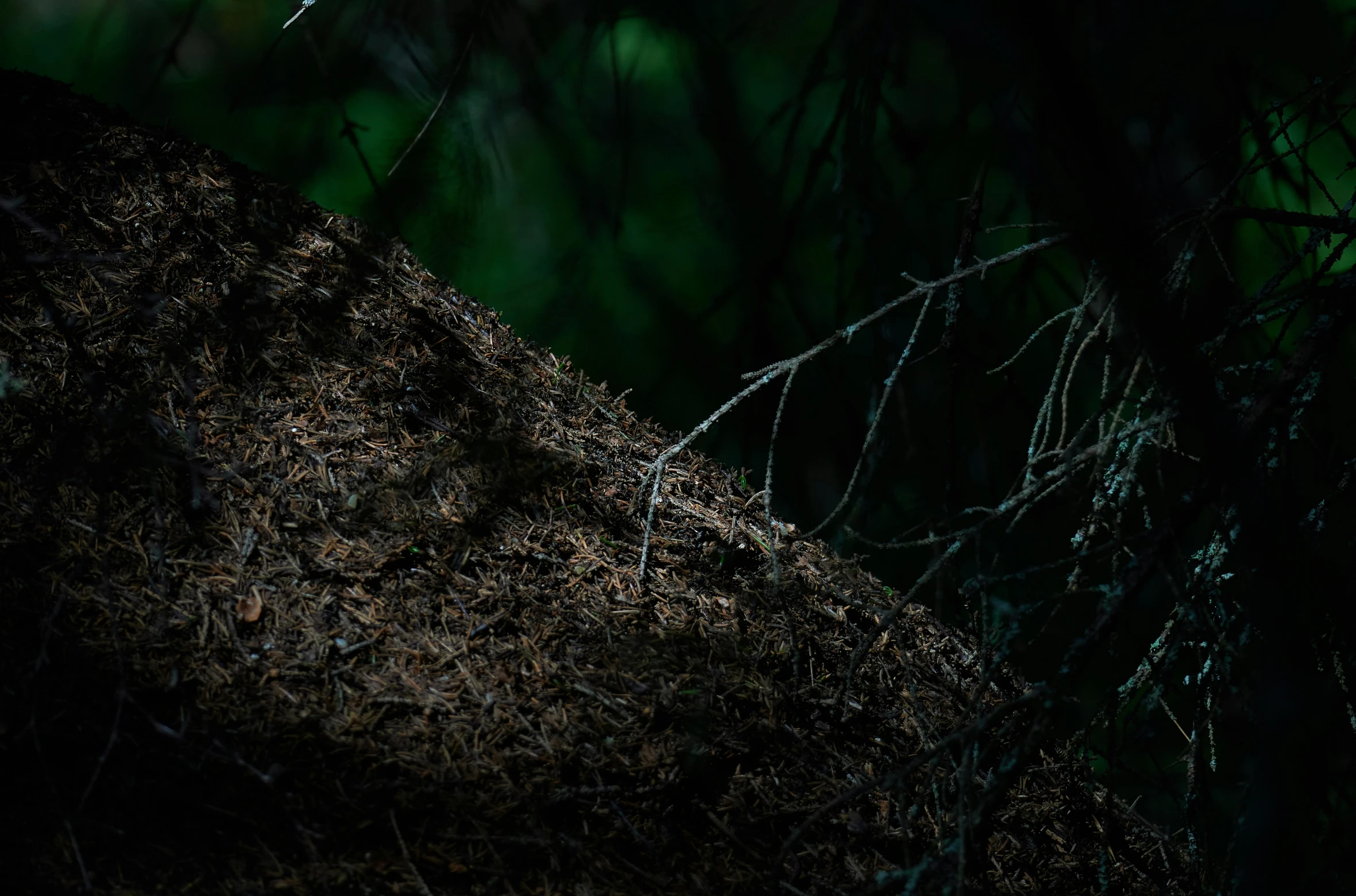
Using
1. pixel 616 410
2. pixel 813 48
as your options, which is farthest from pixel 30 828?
pixel 813 48

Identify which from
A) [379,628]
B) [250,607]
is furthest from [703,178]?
[250,607]

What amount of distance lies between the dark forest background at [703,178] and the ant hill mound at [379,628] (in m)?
0.35

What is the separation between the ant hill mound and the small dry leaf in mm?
17

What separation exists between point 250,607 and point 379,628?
→ 0.31 metres

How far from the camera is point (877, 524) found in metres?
3.40

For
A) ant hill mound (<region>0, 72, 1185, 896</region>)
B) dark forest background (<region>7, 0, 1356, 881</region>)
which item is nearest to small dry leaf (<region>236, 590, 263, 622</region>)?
ant hill mound (<region>0, 72, 1185, 896</region>)

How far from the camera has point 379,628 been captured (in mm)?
2014

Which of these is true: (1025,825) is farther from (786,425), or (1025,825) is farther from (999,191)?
(999,191)

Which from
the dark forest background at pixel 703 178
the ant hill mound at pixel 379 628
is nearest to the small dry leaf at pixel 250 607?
the ant hill mound at pixel 379 628

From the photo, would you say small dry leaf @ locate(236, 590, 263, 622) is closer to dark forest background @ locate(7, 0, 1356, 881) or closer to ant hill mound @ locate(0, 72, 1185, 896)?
ant hill mound @ locate(0, 72, 1185, 896)

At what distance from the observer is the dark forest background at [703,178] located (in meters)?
2.99

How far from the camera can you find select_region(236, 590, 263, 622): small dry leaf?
1923 mm

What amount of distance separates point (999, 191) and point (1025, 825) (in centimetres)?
222

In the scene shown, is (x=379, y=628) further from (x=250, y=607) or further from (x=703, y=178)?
(x=703, y=178)
